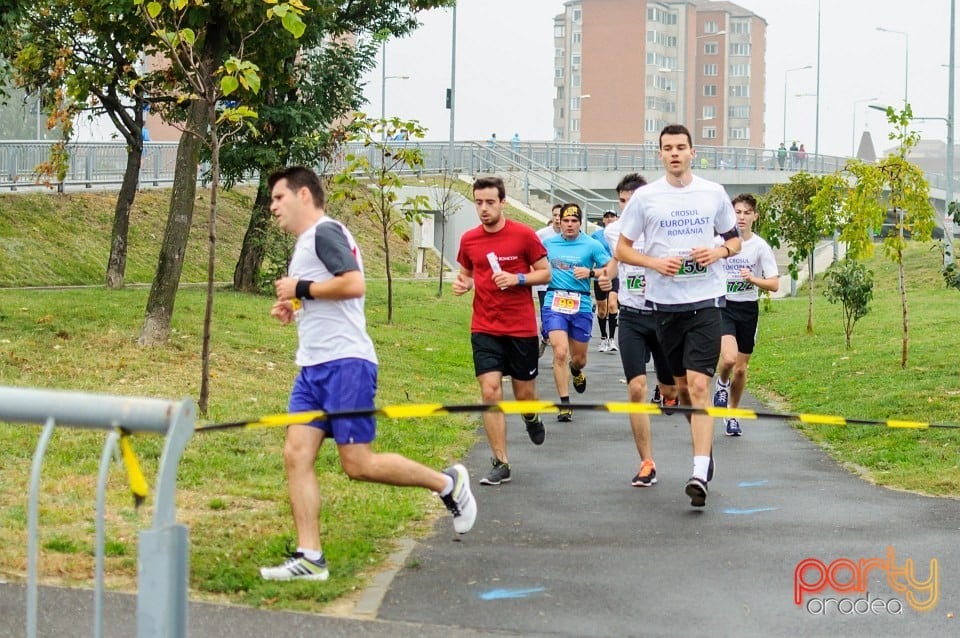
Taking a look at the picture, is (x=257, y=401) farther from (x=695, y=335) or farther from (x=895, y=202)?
(x=895, y=202)

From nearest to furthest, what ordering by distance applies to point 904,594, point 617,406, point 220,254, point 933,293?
point 617,406 → point 904,594 → point 220,254 → point 933,293

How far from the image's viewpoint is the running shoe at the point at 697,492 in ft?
25.6

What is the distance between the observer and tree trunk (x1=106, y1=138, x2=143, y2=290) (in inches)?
1025

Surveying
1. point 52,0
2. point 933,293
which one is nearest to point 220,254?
point 52,0

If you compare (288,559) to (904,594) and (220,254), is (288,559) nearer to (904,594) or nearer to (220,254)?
(904,594)

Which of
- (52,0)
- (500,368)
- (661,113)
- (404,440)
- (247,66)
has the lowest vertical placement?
(404,440)

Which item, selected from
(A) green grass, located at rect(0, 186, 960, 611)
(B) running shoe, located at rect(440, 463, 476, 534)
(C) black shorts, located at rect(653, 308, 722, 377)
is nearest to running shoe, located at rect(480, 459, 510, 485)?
(A) green grass, located at rect(0, 186, 960, 611)

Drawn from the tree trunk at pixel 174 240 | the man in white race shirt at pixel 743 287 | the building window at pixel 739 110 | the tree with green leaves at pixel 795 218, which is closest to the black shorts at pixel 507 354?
the man in white race shirt at pixel 743 287

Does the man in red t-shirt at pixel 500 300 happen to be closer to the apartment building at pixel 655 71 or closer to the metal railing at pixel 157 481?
the metal railing at pixel 157 481

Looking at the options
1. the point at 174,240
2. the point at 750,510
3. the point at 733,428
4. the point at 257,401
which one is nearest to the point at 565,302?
the point at 733,428

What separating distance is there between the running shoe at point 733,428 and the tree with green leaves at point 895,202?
659 centimetres

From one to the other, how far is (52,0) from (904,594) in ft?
69.5

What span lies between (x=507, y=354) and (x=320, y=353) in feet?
10.4

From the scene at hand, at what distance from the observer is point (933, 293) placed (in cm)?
3872
